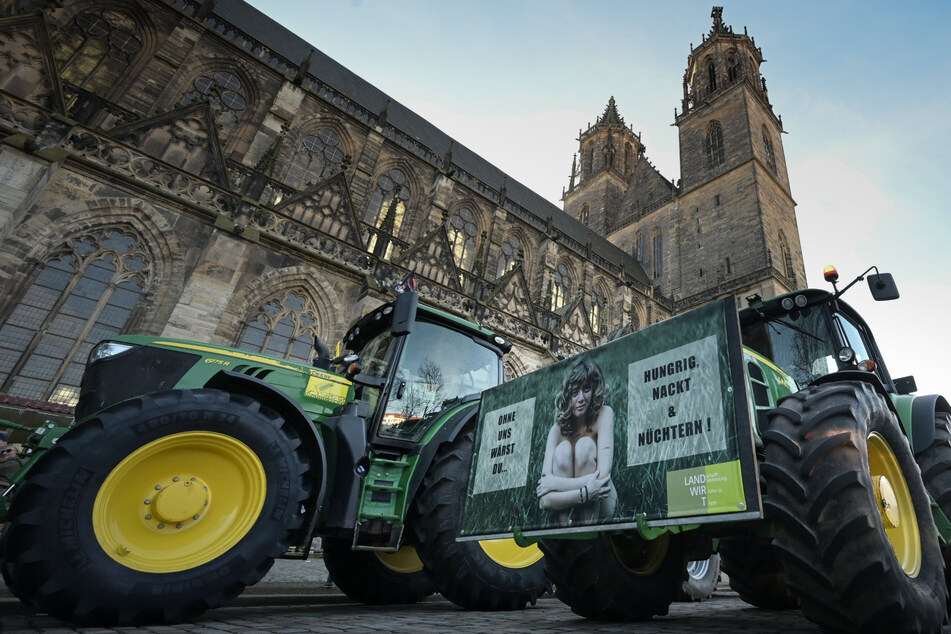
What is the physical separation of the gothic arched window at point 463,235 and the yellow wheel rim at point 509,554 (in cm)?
1394

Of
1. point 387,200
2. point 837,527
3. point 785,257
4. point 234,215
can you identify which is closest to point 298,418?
point 837,527

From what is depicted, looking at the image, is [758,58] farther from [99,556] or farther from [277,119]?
[99,556]

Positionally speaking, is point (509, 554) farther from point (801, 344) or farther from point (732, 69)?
point (732, 69)

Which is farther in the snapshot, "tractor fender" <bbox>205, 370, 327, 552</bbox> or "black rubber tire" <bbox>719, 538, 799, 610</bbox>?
"black rubber tire" <bbox>719, 538, 799, 610</bbox>

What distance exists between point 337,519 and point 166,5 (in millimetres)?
16756

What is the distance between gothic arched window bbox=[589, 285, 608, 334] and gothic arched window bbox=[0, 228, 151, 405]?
16331mm

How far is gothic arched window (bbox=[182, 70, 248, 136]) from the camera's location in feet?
Result: 43.7

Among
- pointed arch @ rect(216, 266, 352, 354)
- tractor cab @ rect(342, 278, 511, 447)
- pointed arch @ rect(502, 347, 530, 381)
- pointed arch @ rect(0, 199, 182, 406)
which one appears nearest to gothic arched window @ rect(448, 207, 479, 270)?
pointed arch @ rect(502, 347, 530, 381)

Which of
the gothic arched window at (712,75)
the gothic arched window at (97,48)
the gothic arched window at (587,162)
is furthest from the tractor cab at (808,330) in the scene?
the gothic arched window at (587,162)

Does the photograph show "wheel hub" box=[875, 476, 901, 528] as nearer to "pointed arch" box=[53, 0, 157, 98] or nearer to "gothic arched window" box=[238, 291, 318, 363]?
"gothic arched window" box=[238, 291, 318, 363]

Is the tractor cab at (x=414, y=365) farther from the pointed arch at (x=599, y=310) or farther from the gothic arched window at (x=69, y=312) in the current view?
the pointed arch at (x=599, y=310)

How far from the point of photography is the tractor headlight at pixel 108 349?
2977 millimetres

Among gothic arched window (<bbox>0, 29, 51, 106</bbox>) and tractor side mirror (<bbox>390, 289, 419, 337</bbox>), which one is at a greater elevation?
gothic arched window (<bbox>0, 29, 51, 106</bbox>)

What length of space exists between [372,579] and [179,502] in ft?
7.29
